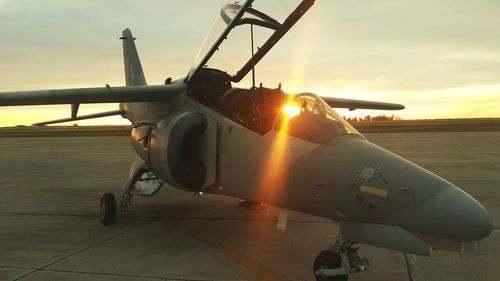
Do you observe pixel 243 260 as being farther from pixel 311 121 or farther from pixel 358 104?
pixel 358 104

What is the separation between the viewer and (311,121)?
17.8 feet

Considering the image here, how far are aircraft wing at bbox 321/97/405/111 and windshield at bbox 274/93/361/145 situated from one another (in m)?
5.24

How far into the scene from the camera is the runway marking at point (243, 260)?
537cm

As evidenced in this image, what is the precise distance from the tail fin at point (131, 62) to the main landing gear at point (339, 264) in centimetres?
807

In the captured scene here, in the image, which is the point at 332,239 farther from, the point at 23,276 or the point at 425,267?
the point at 23,276

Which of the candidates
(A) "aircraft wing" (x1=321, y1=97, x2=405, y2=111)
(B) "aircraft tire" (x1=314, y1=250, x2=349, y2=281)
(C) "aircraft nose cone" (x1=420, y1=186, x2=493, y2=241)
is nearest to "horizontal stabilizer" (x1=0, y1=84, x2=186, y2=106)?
(B) "aircraft tire" (x1=314, y1=250, x2=349, y2=281)

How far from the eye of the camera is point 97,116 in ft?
38.8

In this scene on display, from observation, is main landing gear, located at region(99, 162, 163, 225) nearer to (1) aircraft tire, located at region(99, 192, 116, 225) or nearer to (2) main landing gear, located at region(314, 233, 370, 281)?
(1) aircraft tire, located at region(99, 192, 116, 225)

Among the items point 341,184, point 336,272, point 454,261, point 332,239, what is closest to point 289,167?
point 341,184

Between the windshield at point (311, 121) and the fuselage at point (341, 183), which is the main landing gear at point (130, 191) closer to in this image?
the fuselage at point (341, 183)

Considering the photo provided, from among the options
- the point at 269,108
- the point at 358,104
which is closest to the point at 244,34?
the point at 269,108

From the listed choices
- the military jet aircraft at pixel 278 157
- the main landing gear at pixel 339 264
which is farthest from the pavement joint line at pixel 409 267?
the main landing gear at pixel 339 264

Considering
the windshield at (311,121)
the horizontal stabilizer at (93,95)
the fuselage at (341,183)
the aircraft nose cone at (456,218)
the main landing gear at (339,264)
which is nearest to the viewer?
the aircraft nose cone at (456,218)

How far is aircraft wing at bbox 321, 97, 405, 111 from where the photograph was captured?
36.4ft
